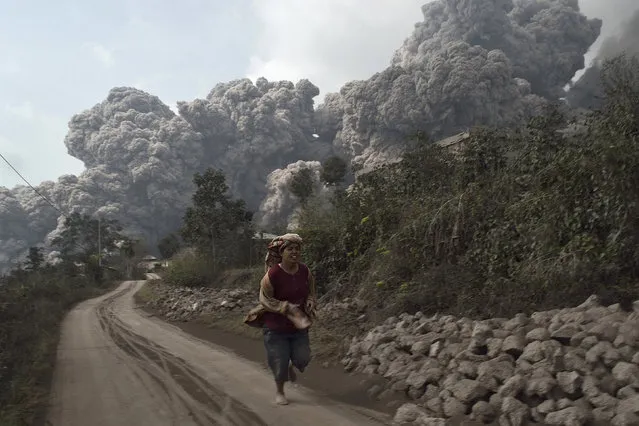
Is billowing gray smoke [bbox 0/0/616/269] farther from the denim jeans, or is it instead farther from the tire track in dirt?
the denim jeans

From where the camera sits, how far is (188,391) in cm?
534

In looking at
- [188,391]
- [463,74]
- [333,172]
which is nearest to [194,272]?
[333,172]

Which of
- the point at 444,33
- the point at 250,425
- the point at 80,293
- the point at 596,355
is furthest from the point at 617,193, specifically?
the point at 444,33

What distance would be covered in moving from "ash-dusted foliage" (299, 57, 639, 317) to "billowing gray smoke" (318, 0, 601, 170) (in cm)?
5671

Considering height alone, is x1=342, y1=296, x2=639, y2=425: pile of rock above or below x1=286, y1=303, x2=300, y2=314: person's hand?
below

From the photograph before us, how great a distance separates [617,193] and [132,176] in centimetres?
9803

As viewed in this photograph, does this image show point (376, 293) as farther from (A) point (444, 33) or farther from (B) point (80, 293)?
(A) point (444, 33)

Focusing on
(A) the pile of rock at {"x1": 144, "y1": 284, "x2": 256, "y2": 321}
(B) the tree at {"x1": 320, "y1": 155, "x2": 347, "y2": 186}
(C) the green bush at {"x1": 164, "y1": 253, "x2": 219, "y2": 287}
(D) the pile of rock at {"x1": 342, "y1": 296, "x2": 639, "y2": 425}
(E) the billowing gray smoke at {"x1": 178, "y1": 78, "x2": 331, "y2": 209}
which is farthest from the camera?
(E) the billowing gray smoke at {"x1": 178, "y1": 78, "x2": 331, "y2": 209}

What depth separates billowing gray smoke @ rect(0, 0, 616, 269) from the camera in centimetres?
7556

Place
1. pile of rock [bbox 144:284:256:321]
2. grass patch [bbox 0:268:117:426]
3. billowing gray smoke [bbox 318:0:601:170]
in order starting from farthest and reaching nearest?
billowing gray smoke [bbox 318:0:601:170] → pile of rock [bbox 144:284:256:321] → grass patch [bbox 0:268:117:426]

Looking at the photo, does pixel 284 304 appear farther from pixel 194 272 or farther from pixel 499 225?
pixel 194 272

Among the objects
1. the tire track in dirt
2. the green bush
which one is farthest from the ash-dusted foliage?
the green bush

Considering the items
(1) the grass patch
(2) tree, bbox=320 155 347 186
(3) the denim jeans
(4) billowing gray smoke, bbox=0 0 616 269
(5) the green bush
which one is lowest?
(1) the grass patch

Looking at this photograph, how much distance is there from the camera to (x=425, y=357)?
17.4 ft
